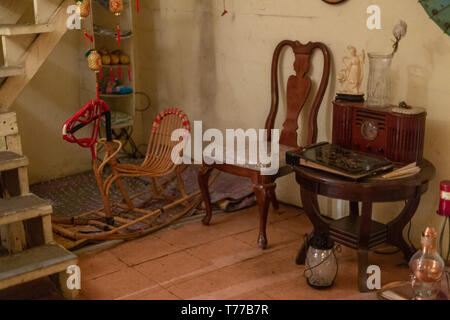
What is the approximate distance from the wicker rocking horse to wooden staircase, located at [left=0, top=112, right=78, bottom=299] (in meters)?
0.47

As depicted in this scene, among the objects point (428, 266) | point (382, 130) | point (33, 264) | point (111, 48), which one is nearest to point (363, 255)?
point (428, 266)

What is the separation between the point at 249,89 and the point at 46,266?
224 cm

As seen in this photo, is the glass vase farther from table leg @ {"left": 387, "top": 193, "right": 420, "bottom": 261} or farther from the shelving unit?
the shelving unit

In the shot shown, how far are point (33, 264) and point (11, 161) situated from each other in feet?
1.82

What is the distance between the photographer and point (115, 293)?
127 inches

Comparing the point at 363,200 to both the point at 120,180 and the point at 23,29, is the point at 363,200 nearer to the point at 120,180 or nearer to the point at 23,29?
the point at 120,180

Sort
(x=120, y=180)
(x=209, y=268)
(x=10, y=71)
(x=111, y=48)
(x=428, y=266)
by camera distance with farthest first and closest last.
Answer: (x=111, y=48)
(x=120, y=180)
(x=209, y=268)
(x=10, y=71)
(x=428, y=266)

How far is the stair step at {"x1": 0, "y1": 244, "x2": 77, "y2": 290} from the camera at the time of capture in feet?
9.62

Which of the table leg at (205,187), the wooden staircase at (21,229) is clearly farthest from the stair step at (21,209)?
the table leg at (205,187)

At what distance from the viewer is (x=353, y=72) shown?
3.48 m

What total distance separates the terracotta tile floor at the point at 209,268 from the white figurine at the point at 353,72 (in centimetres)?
104

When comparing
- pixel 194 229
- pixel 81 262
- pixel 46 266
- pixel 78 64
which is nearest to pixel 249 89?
pixel 194 229

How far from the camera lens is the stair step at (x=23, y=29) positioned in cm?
319

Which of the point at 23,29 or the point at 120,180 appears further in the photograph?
the point at 120,180
